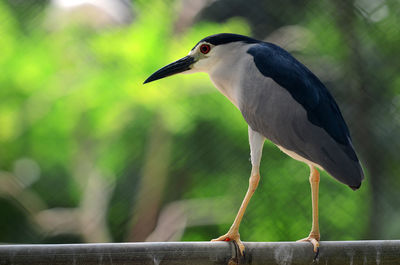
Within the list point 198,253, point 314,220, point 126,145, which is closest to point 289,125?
point 314,220

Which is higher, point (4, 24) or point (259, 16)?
point (4, 24)

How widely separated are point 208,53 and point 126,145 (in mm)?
1350

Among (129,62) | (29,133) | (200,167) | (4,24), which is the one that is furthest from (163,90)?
(4,24)

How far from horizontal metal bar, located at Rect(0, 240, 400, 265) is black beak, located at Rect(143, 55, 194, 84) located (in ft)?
1.27

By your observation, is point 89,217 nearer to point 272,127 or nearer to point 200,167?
point 200,167

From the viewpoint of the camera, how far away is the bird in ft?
3.14

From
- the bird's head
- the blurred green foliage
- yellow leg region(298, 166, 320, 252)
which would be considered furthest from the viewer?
the blurred green foliage

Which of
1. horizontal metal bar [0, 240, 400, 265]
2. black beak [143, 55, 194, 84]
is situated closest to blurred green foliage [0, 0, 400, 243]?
black beak [143, 55, 194, 84]

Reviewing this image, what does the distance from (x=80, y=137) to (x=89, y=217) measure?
332mm

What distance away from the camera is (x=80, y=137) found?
2.27 meters

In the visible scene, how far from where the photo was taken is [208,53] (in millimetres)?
1081

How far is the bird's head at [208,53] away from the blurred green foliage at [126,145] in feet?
3.75

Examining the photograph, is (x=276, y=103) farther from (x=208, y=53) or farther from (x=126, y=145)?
(x=126, y=145)

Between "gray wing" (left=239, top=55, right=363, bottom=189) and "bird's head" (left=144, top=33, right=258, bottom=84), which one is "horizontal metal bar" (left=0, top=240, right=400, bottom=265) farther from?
"bird's head" (left=144, top=33, right=258, bottom=84)
